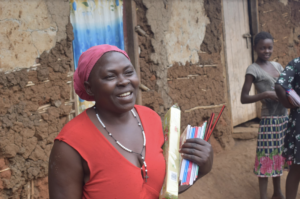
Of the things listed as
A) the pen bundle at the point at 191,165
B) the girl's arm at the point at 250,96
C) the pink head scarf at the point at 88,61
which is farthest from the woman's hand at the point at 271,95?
the pink head scarf at the point at 88,61

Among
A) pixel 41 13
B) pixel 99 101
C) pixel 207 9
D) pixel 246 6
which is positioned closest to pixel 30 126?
pixel 41 13

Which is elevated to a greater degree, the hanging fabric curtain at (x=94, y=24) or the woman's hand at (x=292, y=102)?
the hanging fabric curtain at (x=94, y=24)

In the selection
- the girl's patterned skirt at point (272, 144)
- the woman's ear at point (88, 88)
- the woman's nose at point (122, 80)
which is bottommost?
the girl's patterned skirt at point (272, 144)

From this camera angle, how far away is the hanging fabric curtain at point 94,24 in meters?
3.34

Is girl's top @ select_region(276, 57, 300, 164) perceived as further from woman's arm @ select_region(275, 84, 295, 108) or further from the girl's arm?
the girl's arm

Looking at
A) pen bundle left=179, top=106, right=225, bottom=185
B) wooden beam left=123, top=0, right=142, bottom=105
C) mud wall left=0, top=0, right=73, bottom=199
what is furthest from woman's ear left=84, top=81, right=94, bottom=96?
wooden beam left=123, top=0, right=142, bottom=105

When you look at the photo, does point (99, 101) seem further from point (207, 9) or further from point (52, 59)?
point (207, 9)

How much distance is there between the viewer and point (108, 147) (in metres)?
1.35

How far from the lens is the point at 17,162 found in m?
2.76

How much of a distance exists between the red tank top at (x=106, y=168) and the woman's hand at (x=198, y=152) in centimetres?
16

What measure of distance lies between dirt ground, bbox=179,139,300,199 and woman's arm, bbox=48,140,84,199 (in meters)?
2.82

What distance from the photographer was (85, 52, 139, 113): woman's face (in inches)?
54.1

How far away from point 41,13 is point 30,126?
3.80 feet

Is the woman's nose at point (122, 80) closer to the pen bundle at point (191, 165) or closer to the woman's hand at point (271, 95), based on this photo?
the pen bundle at point (191, 165)
